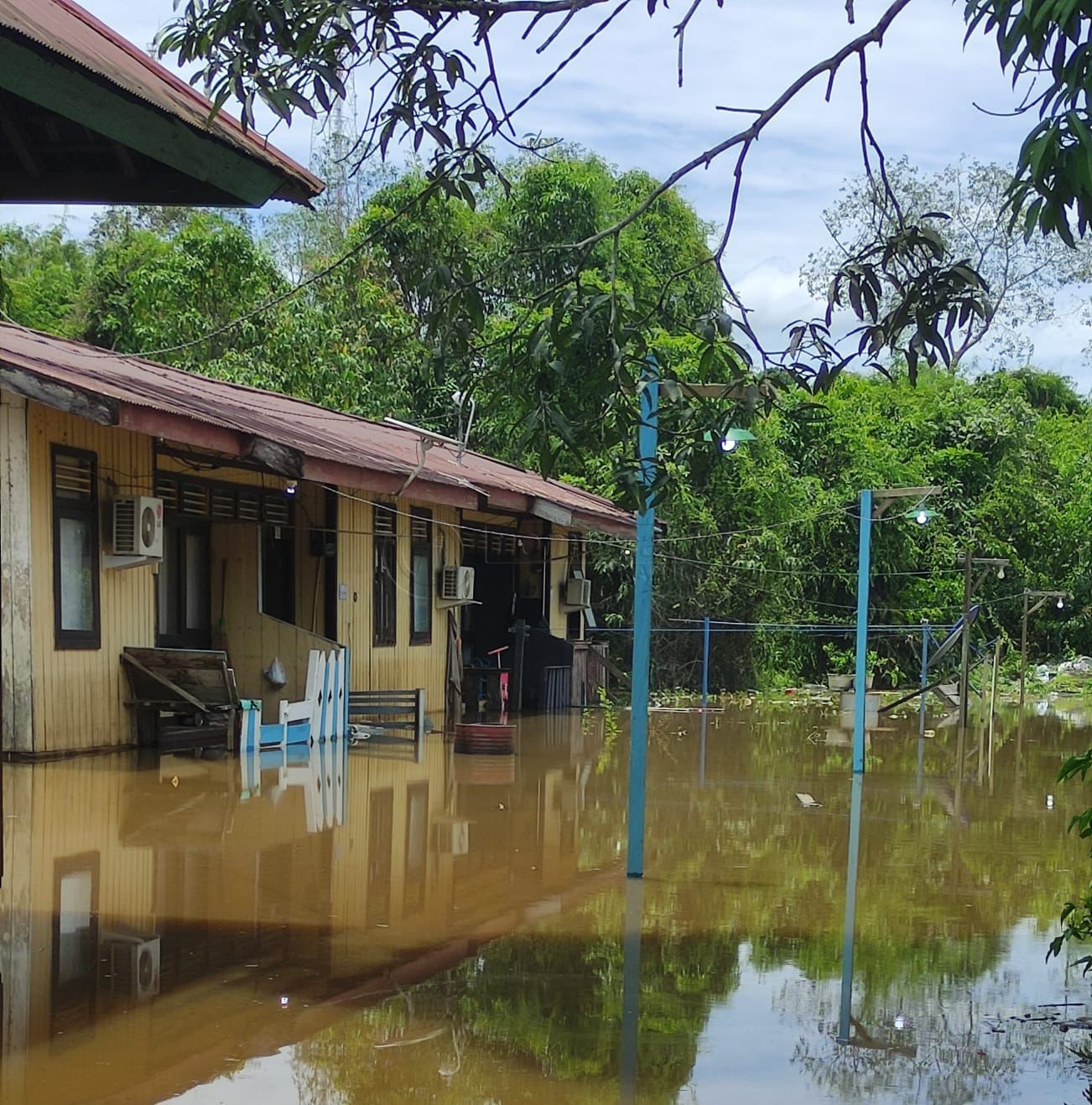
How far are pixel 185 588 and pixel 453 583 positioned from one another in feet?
16.2

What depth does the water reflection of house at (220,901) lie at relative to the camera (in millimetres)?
5586

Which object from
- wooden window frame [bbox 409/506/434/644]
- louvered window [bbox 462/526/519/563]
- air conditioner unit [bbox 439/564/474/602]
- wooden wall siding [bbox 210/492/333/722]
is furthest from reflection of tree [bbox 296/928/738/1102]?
louvered window [bbox 462/526/519/563]

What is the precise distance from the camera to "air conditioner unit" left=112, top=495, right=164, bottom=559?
13.1 m

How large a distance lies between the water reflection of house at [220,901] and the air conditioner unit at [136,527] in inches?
74.0

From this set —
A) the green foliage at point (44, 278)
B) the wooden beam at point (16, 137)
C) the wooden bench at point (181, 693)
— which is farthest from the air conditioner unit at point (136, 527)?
the green foliage at point (44, 278)

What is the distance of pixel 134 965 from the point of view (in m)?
6.57

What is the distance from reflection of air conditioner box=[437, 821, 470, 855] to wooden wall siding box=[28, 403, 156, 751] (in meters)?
3.85

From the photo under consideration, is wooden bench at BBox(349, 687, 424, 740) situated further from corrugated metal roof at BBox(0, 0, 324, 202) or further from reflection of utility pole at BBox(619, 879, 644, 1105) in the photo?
corrugated metal roof at BBox(0, 0, 324, 202)

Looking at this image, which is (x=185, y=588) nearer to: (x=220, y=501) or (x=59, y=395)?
(x=220, y=501)

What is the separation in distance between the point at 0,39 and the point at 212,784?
8.80m

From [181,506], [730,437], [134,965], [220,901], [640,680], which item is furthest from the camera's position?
[181,506]

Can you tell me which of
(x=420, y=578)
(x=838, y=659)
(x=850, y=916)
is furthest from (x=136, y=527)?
(x=838, y=659)

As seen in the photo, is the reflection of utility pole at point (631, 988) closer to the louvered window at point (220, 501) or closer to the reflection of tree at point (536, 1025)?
the reflection of tree at point (536, 1025)

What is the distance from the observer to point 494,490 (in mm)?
17922
